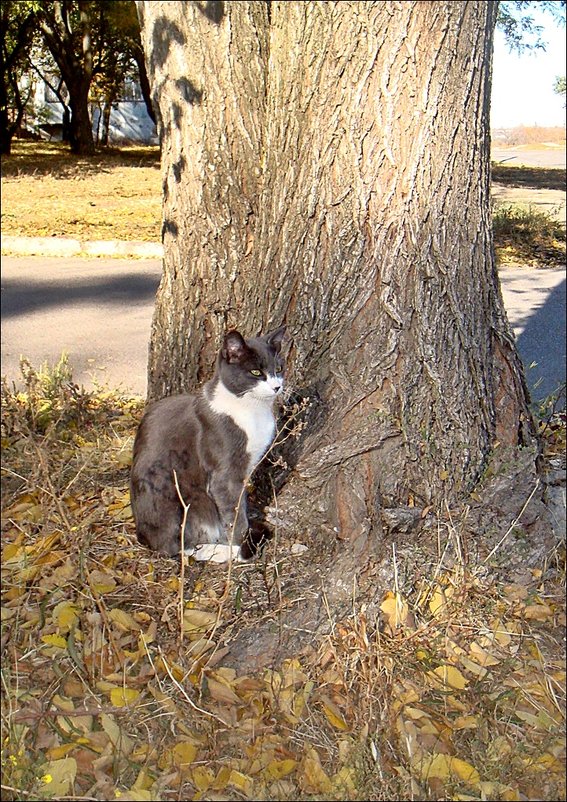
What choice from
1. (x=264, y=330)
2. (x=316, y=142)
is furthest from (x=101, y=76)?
(x=264, y=330)

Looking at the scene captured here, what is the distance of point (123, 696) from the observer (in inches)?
92.7

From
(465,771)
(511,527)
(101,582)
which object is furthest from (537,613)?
(101,582)

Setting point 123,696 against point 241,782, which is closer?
point 241,782

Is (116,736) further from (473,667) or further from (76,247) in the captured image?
(76,247)

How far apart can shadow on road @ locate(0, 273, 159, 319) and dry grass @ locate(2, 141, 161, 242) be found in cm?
62

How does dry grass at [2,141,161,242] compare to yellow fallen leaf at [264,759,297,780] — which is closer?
yellow fallen leaf at [264,759,297,780]

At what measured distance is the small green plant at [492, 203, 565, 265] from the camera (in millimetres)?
8453

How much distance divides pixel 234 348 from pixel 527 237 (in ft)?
23.3

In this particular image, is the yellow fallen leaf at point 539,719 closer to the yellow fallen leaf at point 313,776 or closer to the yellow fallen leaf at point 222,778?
the yellow fallen leaf at point 313,776

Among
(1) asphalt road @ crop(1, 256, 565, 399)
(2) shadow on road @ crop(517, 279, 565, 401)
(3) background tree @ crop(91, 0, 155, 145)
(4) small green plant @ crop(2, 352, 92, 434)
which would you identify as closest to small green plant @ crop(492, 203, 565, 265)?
(1) asphalt road @ crop(1, 256, 565, 399)

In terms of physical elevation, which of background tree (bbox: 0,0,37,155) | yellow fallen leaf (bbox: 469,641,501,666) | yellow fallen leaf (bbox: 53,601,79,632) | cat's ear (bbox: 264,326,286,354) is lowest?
yellow fallen leaf (bbox: 469,641,501,666)

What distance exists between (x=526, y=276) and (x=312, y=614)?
6.10m

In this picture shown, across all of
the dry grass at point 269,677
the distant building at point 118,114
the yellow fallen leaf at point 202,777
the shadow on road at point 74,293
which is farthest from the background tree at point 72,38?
the shadow on road at point 74,293

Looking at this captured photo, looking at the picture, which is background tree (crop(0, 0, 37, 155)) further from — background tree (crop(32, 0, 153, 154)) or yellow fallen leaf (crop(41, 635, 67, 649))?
yellow fallen leaf (crop(41, 635, 67, 649))
